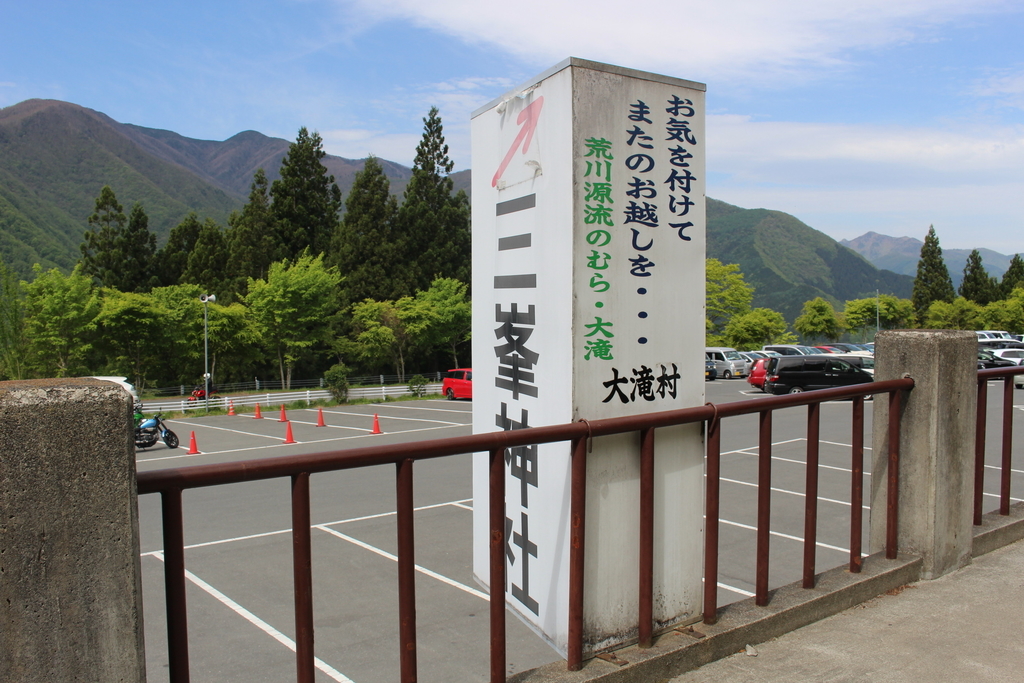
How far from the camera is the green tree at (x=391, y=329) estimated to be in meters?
44.5

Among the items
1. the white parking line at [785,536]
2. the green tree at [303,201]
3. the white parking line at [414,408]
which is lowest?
the white parking line at [414,408]

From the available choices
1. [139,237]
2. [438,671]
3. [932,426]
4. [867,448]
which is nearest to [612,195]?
[932,426]

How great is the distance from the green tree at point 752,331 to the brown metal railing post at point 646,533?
197 ft

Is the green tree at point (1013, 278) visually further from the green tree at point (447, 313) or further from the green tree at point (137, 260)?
the green tree at point (137, 260)

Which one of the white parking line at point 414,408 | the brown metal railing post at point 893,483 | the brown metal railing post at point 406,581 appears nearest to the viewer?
the brown metal railing post at point 406,581

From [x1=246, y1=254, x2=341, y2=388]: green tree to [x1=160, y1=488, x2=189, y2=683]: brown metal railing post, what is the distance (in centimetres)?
3958

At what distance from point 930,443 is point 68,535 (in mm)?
3869

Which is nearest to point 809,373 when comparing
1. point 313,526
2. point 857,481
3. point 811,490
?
point 313,526

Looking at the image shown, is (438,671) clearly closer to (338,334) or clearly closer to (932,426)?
(932,426)

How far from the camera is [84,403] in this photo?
1756 mm

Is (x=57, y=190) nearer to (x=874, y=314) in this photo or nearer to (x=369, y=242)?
(x=369, y=242)

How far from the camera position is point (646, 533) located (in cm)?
295

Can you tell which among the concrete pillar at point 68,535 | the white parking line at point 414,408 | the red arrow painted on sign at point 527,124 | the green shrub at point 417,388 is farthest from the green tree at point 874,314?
the concrete pillar at point 68,535

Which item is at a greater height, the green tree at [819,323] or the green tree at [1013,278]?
the green tree at [1013,278]
